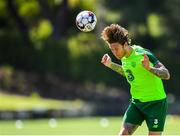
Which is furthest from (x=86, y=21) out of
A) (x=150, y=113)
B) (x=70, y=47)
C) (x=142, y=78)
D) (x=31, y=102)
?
(x=70, y=47)

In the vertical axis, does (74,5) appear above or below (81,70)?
above

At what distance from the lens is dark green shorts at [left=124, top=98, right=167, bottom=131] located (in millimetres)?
9927

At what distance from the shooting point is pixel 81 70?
3681cm

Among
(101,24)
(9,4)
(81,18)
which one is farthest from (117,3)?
(81,18)

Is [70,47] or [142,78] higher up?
[70,47]

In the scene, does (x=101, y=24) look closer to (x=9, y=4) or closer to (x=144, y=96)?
(x=9, y=4)

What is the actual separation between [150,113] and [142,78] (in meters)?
0.51

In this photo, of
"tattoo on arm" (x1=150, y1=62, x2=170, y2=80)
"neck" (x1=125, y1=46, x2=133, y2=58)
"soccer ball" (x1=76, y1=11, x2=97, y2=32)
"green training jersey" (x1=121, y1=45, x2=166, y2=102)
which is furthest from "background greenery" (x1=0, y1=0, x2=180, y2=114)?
"tattoo on arm" (x1=150, y1=62, x2=170, y2=80)

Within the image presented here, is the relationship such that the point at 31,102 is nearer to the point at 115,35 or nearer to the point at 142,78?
the point at 142,78

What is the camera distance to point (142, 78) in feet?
32.4

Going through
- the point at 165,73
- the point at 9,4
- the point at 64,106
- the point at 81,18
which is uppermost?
→ the point at 9,4

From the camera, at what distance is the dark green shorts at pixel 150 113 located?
9927mm

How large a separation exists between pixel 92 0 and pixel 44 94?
22.6ft

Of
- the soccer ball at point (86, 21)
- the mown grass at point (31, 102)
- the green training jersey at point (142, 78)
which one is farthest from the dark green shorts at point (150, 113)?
the mown grass at point (31, 102)
